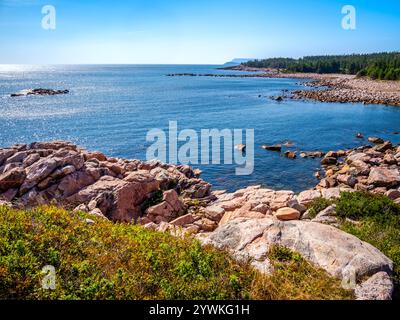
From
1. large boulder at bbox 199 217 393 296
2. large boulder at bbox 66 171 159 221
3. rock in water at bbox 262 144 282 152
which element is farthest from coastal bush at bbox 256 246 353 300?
rock in water at bbox 262 144 282 152

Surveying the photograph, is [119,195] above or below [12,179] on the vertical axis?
below

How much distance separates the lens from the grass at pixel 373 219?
35.2 feet

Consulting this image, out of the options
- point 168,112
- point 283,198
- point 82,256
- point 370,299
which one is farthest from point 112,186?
point 168,112

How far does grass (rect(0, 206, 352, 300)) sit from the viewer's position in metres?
6.73

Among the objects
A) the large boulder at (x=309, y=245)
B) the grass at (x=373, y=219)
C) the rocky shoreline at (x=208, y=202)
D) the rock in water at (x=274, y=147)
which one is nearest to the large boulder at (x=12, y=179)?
the rocky shoreline at (x=208, y=202)

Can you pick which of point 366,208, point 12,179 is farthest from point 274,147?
point 12,179

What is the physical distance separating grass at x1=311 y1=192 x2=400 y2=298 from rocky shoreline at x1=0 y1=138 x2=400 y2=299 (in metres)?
0.78

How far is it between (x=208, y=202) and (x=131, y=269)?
15.4m

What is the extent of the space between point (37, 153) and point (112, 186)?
25.5 ft

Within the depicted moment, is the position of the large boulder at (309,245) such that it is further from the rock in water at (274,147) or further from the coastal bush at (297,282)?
the rock in water at (274,147)

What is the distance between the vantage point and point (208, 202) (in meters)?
23.0

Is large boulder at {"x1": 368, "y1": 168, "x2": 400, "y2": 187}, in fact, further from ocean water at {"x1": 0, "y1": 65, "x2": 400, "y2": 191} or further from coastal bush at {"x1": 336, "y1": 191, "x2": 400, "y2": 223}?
coastal bush at {"x1": 336, "y1": 191, "x2": 400, "y2": 223}

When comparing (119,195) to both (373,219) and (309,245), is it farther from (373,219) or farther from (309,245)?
(373,219)
